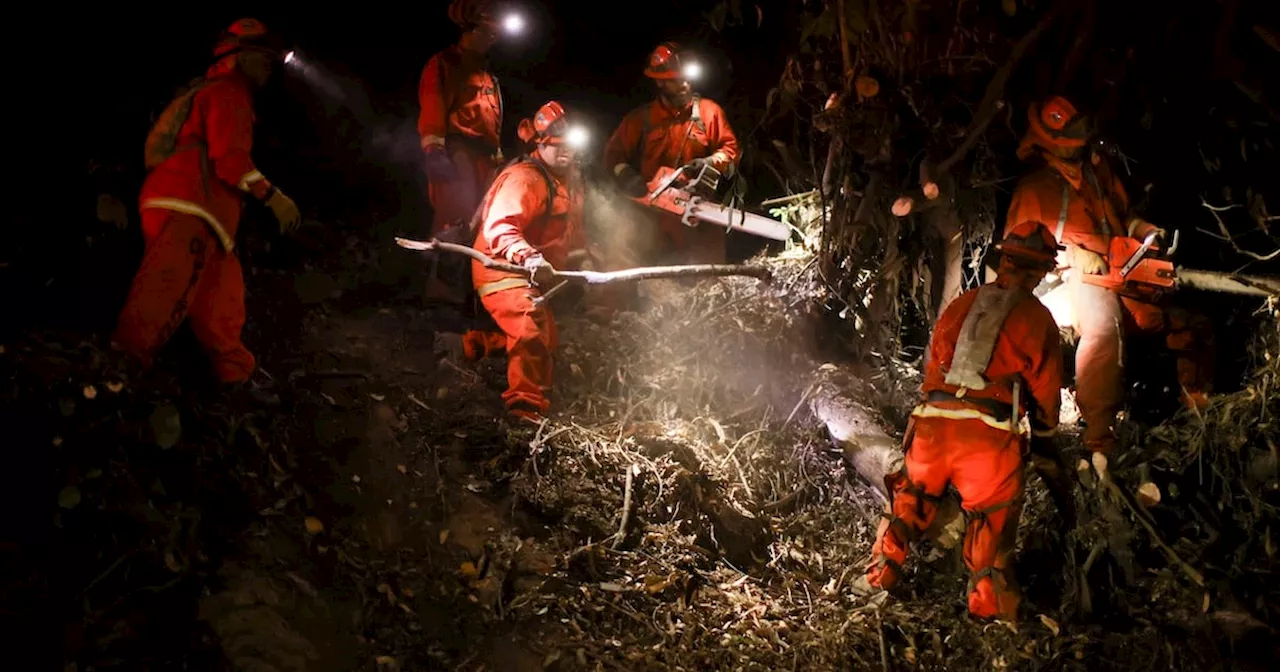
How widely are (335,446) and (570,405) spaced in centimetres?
167

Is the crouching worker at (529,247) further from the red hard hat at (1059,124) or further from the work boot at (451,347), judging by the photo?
the red hard hat at (1059,124)

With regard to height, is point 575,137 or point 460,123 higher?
point 575,137

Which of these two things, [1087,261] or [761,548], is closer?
[761,548]

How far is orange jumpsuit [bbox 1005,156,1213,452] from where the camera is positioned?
17.3 feet

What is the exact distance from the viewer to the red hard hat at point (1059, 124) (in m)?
5.39

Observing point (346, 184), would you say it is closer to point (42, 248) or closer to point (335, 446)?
point (42, 248)

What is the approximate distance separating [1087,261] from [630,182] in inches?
141

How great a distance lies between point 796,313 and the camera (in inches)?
254

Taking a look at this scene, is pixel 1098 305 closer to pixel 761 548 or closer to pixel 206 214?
pixel 761 548

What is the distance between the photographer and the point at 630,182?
6.96m

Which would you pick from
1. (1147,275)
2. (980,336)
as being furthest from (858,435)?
(1147,275)

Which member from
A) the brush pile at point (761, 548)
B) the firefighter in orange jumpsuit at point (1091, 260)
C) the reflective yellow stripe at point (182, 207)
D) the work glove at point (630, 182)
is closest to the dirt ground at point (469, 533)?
the brush pile at point (761, 548)

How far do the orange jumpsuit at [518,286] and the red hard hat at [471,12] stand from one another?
1.39m

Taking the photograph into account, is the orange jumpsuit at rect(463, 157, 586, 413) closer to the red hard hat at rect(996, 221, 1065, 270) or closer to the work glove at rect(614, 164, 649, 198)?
the work glove at rect(614, 164, 649, 198)
